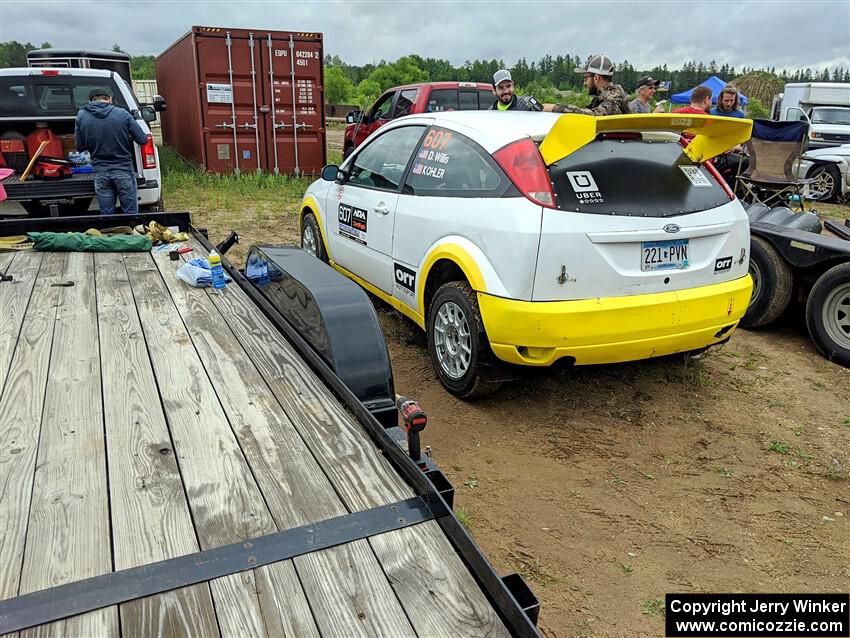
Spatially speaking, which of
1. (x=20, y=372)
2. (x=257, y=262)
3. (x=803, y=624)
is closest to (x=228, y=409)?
(x=20, y=372)

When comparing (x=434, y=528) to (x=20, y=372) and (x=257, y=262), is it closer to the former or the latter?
(x=20, y=372)

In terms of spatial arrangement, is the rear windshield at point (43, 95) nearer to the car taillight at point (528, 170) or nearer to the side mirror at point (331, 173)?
the side mirror at point (331, 173)

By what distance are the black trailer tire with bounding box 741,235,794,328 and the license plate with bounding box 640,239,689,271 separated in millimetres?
2053

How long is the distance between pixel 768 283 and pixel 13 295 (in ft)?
17.7

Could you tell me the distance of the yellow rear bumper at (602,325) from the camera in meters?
3.48

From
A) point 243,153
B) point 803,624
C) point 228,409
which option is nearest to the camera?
point 228,409

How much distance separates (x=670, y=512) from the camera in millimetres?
3125

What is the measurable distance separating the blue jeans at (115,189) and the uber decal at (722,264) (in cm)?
588

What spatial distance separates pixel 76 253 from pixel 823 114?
16.2 meters

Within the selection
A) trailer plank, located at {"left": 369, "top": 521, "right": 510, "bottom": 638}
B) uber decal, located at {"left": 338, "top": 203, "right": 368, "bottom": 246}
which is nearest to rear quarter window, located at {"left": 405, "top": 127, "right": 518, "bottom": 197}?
uber decal, located at {"left": 338, "top": 203, "right": 368, "bottom": 246}

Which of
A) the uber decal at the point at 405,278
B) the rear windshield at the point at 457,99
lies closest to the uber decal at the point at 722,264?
the uber decal at the point at 405,278

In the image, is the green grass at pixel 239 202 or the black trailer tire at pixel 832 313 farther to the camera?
the green grass at pixel 239 202

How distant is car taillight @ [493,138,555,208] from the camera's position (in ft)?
11.5

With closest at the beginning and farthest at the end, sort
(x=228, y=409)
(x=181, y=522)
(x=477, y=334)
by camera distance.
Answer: (x=181, y=522)
(x=228, y=409)
(x=477, y=334)
